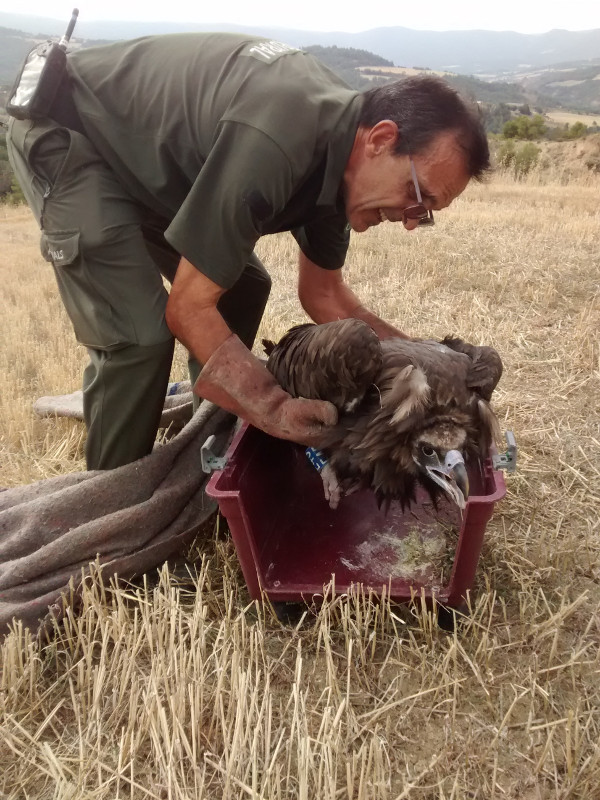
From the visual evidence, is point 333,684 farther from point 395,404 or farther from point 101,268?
point 101,268

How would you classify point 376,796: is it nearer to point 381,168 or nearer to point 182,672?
point 182,672

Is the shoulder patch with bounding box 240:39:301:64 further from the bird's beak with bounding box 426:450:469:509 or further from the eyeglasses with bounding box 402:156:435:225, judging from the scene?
the bird's beak with bounding box 426:450:469:509

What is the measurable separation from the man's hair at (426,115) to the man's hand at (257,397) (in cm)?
98

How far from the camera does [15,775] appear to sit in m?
2.01

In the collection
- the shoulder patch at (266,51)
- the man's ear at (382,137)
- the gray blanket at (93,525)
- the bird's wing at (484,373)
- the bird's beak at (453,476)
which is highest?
the shoulder patch at (266,51)

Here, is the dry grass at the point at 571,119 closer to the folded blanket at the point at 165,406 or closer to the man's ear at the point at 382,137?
the folded blanket at the point at 165,406

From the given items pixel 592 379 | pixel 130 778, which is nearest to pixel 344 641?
pixel 130 778

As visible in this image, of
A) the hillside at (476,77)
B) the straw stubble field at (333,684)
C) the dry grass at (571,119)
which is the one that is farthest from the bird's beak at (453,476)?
the dry grass at (571,119)

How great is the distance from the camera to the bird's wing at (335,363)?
2.36 m

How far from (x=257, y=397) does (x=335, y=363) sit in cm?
33

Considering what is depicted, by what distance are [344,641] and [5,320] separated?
547 centimetres

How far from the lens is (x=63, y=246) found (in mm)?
2625

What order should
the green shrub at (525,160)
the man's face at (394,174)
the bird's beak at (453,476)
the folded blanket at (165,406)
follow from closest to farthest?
the bird's beak at (453,476) → the man's face at (394,174) → the folded blanket at (165,406) → the green shrub at (525,160)

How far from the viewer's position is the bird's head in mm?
2330
